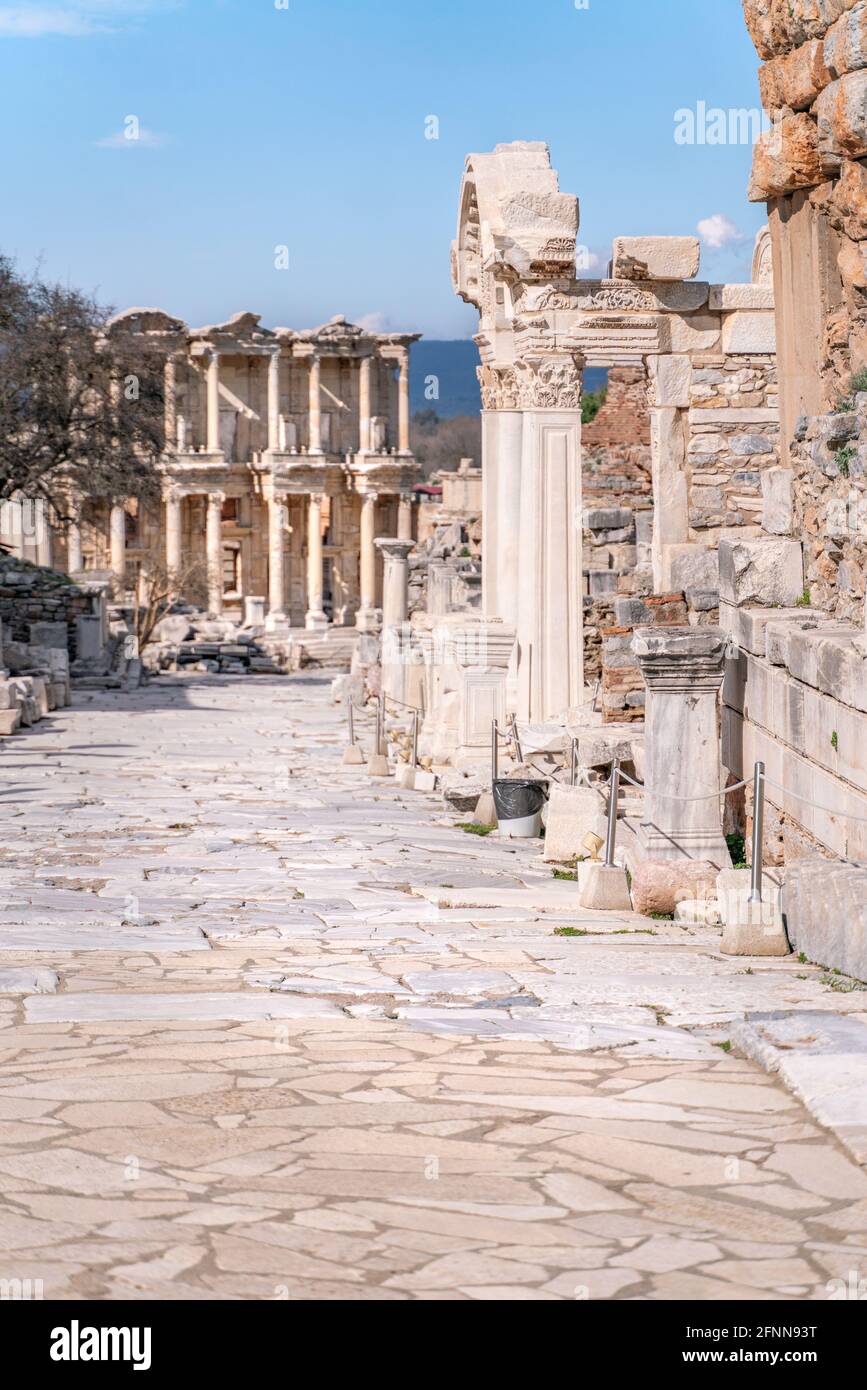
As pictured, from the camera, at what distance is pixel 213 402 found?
2766 inches

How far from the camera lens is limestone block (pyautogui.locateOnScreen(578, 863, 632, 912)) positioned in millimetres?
9516

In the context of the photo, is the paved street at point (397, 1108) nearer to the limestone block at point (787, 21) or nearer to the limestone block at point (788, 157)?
the limestone block at point (788, 157)

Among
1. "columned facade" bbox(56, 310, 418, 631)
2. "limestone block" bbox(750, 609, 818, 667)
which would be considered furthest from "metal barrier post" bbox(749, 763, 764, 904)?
"columned facade" bbox(56, 310, 418, 631)

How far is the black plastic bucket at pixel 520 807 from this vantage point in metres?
13.6

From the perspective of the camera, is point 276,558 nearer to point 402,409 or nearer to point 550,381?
point 402,409

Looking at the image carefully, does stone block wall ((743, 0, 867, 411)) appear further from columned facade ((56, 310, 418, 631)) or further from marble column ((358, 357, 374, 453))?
marble column ((358, 357, 374, 453))

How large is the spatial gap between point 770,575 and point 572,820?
250cm

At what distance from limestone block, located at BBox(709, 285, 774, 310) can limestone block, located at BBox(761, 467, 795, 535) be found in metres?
6.16

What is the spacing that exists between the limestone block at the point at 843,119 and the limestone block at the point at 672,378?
6627 mm

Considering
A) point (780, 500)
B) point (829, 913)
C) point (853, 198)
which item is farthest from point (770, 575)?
point (829, 913)

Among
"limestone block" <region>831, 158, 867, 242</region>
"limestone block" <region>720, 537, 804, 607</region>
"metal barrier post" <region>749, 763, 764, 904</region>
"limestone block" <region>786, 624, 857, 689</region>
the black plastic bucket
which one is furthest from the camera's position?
the black plastic bucket
